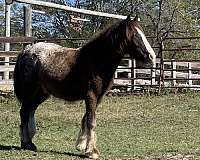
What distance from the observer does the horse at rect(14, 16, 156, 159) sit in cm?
705

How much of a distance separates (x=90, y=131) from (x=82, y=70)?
88cm

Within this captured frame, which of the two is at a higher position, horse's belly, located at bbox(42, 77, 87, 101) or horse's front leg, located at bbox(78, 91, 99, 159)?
horse's belly, located at bbox(42, 77, 87, 101)

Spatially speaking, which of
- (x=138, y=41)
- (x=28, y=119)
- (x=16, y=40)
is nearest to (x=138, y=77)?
(x=16, y=40)

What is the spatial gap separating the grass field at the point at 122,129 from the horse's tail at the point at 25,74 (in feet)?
2.88

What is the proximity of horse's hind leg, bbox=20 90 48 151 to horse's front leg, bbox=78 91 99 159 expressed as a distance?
0.86m

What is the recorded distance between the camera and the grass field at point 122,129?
7.41 meters

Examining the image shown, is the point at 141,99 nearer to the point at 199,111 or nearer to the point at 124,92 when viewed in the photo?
the point at 124,92

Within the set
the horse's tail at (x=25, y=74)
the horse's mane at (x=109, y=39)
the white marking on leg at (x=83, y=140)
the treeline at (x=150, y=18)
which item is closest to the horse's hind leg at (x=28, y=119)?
the horse's tail at (x=25, y=74)

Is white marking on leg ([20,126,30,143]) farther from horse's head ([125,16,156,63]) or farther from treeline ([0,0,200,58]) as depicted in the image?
treeline ([0,0,200,58])

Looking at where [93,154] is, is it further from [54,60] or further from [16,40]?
[16,40]

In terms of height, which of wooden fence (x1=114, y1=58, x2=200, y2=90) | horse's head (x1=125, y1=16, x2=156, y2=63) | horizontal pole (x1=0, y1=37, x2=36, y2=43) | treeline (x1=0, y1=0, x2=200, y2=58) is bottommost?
wooden fence (x1=114, y1=58, x2=200, y2=90)

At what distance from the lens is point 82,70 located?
725 cm

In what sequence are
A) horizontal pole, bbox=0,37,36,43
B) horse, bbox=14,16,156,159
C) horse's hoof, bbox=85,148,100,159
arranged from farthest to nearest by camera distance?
horizontal pole, bbox=0,37,36,43 → horse, bbox=14,16,156,159 → horse's hoof, bbox=85,148,100,159

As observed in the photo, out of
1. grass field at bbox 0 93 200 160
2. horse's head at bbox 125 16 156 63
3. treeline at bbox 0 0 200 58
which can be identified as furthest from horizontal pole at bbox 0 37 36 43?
treeline at bbox 0 0 200 58
